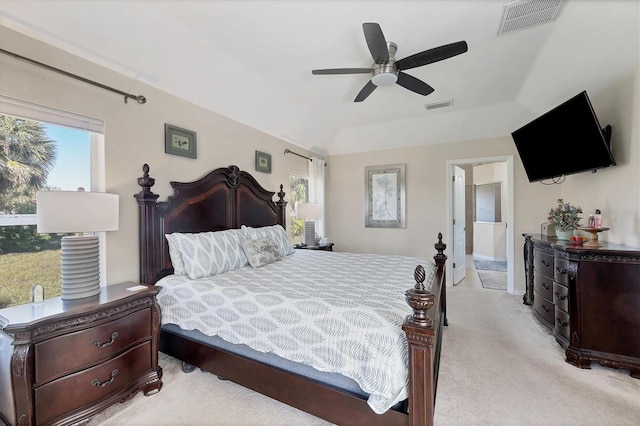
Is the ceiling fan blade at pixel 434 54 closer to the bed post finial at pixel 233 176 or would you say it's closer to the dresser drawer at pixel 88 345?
the bed post finial at pixel 233 176

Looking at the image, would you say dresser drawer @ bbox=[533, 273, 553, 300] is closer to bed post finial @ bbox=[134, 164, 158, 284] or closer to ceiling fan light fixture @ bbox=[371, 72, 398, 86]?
ceiling fan light fixture @ bbox=[371, 72, 398, 86]

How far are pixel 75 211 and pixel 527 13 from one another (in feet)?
11.7

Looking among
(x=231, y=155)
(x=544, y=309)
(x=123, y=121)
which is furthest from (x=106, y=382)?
(x=544, y=309)

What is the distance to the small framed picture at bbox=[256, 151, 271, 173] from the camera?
12.8 ft

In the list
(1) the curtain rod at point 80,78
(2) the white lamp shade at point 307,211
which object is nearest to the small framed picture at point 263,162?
(2) the white lamp shade at point 307,211

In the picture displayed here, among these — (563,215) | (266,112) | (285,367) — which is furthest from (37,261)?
(563,215)

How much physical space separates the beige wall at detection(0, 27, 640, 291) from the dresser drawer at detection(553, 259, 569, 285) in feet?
1.97

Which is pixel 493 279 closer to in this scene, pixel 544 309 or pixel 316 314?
pixel 544 309

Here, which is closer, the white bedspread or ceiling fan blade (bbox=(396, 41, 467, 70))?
the white bedspread

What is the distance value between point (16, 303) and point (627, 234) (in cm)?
507

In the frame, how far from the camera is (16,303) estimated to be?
1.89 m

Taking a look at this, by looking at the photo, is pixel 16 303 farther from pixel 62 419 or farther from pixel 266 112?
pixel 266 112

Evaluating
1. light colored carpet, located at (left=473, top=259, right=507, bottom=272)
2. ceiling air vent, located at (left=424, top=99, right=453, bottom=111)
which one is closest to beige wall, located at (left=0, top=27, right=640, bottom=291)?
ceiling air vent, located at (left=424, top=99, right=453, bottom=111)

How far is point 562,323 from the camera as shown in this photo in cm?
252
